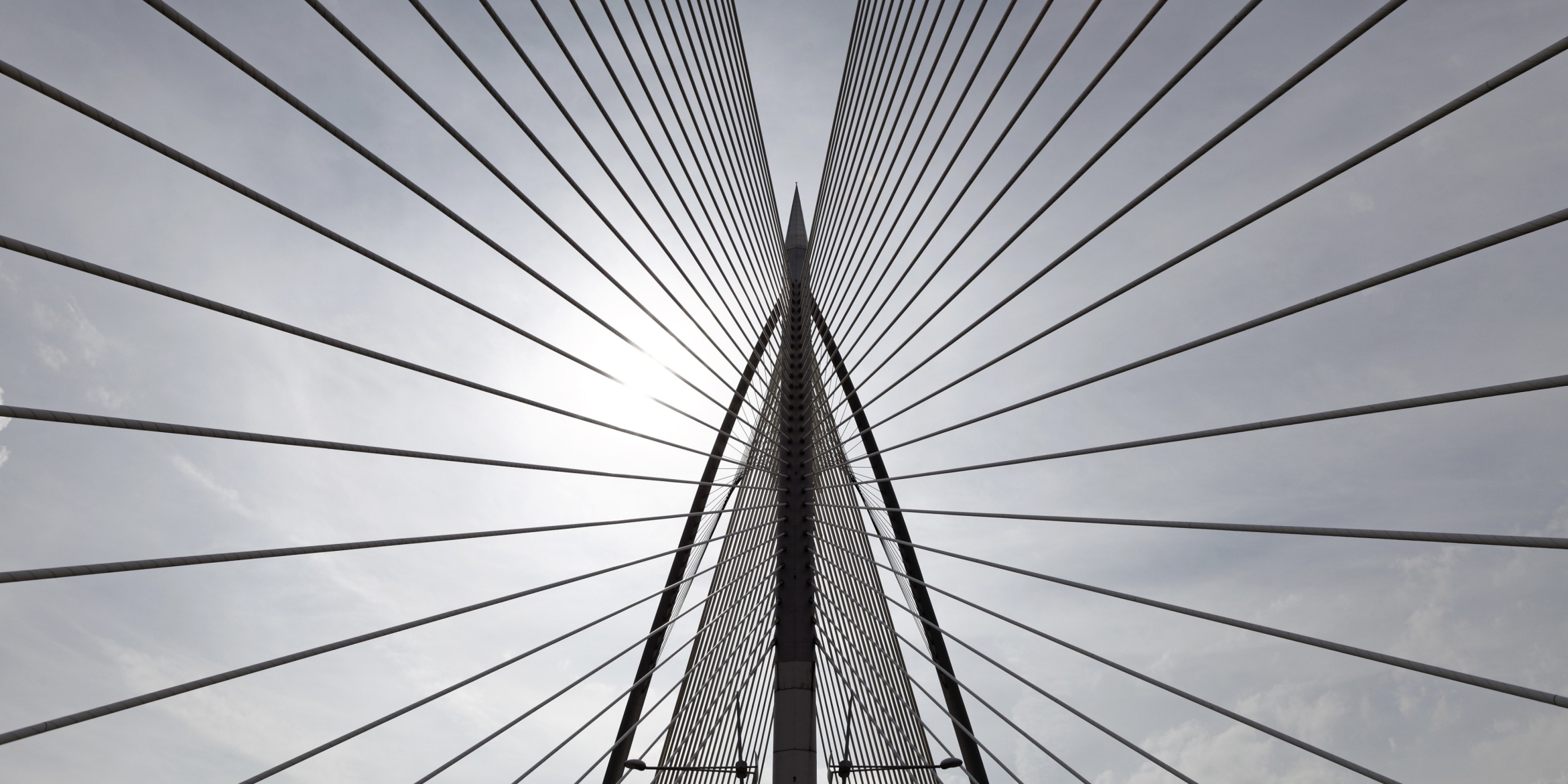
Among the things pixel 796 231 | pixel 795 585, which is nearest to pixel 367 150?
pixel 795 585

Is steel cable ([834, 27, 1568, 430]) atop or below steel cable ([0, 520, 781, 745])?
atop

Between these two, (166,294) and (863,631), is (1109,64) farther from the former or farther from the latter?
(863,631)

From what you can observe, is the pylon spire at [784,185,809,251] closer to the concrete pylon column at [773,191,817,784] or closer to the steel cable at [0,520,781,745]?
the concrete pylon column at [773,191,817,784]

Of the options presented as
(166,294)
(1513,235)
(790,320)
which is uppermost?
(790,320)

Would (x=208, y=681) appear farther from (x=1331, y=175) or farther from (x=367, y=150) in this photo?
(x=1331, y=175)

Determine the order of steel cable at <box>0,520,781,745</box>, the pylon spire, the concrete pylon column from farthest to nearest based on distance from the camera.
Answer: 1. the pylon spire
2. the concrete pylon column
3. steel cable at <box>0,520,781,745</box>

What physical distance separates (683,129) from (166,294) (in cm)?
328

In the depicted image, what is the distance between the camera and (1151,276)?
2.84 meters

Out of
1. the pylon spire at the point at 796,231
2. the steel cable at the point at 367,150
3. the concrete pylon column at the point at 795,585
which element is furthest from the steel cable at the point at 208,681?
the pylon spire at the point at 796,231

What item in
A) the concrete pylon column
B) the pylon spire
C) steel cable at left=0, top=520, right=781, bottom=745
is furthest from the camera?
the pylon spire

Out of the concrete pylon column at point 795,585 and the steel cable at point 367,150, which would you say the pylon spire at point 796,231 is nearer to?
the concrete pylon column at point 795,585

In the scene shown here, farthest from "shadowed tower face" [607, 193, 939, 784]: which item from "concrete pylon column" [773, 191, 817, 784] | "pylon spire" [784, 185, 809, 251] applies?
"pylon spire" [784, 185, 809, 251]

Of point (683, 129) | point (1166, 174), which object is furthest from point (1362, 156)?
point (683, 129)

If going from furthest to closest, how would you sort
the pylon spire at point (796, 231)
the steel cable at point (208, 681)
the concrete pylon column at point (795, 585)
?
1. the pylon spire at point (796, 231)
2. the concrete pylon column at point (795, 585)
3. the steel cable at point (208, 681)
